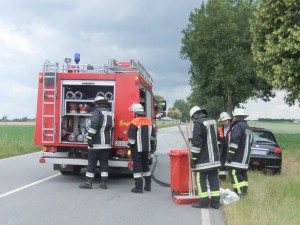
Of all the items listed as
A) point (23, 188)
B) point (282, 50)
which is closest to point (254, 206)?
point (23, 188)

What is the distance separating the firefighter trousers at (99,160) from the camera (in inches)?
388

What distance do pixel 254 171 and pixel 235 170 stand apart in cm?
415

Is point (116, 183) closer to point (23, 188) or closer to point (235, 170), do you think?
point (23, 188)

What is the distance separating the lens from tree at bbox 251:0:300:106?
15016 mm

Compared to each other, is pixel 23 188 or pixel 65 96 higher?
pixel 65 96

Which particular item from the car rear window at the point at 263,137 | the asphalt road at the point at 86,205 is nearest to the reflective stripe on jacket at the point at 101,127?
the asphalt road at the point at 86,205

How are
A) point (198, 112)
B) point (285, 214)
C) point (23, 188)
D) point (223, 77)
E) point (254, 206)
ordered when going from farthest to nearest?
point (223, 77)
point (23, 188)
point (198, 112)
point (254, 206)
point (285, 214)

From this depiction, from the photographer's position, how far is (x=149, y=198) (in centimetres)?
897

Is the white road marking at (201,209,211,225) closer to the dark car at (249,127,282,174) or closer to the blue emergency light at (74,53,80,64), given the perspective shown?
the dark car at (249,127,282,174)

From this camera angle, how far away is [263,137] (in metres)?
13.2

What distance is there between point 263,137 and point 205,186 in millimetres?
5741

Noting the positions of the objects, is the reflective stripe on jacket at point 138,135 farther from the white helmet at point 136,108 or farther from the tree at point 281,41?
the tree at point 281,41

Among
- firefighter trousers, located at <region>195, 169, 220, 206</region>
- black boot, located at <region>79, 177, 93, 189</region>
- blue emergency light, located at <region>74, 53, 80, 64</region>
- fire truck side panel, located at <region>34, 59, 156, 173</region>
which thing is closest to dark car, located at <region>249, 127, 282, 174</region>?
fire truck side panel, located at <region>34, 59, 156, 173</region>

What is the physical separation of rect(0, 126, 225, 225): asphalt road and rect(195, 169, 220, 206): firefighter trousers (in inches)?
9.0
